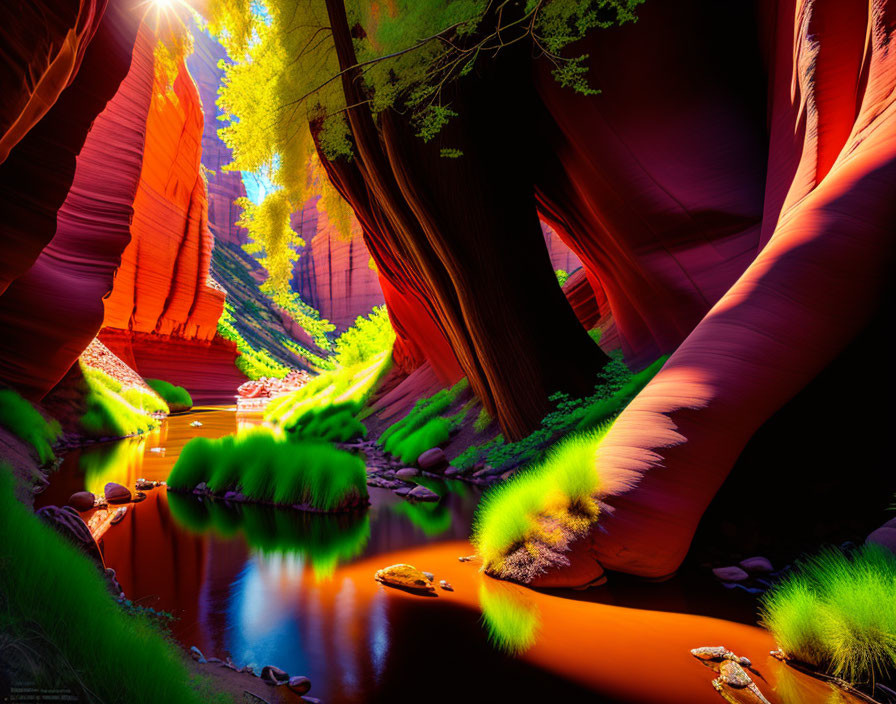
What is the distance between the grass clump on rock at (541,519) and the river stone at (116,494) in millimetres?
4576

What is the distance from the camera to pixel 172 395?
2134 cm

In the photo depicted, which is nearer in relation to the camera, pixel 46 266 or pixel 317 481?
pixel 317 481

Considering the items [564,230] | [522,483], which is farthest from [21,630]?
[564,230]

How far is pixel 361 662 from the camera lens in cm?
241

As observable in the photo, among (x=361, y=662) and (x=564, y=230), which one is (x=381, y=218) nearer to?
(x=564, y=230)

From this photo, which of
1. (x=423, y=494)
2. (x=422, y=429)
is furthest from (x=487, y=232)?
(x=422, y=429)

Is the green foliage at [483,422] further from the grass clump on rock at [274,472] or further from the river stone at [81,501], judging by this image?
the river stone at [81,501]

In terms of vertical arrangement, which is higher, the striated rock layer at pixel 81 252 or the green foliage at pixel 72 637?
the striated rock layer at pixel 81 252

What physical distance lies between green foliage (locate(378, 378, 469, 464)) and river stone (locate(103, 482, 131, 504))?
4438mm

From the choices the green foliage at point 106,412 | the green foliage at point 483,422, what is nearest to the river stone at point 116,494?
the green foliage at point 483,422

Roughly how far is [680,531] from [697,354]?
130 centimetres

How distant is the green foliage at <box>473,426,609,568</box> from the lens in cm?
340

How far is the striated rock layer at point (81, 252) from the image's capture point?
6441 mm

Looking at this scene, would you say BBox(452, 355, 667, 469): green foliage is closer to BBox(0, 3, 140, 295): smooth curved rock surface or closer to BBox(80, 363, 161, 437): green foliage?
BBox(0, 3, 140, 295): smooth curved rock surface
